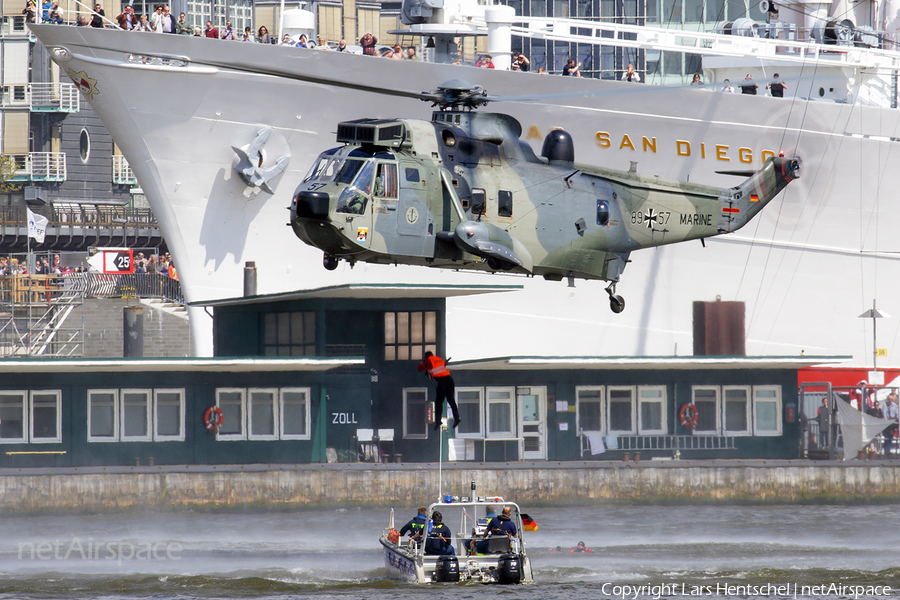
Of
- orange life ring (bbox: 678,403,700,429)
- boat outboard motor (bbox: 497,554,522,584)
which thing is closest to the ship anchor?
orange life ring (bbox: 678,403,700,429)

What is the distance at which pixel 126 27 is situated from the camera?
132 ft

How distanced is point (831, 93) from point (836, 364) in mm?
9172

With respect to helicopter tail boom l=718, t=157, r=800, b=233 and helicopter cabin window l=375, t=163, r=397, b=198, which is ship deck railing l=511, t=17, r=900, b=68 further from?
helicopter cabin window l=375, t=163, r=397, b=198

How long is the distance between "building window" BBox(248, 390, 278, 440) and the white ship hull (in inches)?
134

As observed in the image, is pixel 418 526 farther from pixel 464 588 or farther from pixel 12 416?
pixel 12 416

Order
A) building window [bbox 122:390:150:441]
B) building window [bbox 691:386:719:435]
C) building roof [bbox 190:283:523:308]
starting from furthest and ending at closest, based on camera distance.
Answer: building window [bbox 691:386:719:435] < building window [bbox 122:390:150:441] < building roof [bbox 190:283:523:308]

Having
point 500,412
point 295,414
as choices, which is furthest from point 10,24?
point 500,412

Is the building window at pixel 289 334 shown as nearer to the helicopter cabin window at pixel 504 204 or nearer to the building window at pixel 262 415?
the building window at pixel 262 415

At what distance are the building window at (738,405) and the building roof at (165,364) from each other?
42.1 feet

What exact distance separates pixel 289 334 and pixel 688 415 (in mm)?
13678

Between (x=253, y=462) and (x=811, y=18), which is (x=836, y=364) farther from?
(x=253, y=462)

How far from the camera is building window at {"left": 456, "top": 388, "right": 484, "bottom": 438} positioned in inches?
1720

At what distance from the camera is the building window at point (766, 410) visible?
45688 mm

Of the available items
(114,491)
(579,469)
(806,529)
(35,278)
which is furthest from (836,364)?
(35,278)
